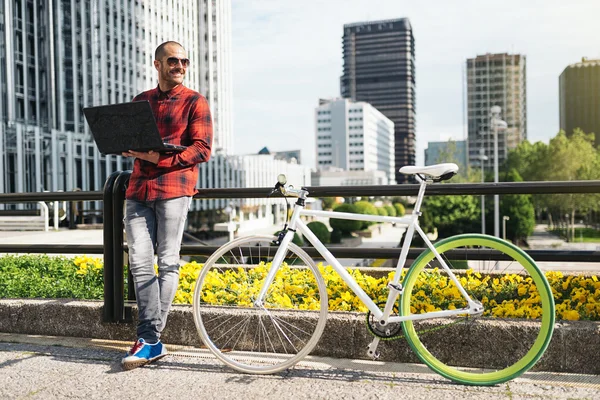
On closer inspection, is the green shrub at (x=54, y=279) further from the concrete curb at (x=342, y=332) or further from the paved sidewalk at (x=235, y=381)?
the paved sidewalk at (x=235, y=381)

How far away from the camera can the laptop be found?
3787mm

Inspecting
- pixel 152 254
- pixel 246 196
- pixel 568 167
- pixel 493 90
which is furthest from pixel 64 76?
pixel 493 90

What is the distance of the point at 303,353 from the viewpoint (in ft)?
12.5

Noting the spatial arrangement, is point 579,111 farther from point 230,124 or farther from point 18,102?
point 18,102

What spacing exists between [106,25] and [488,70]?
148059mm

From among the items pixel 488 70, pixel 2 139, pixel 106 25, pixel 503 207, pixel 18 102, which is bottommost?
pixel 503 207

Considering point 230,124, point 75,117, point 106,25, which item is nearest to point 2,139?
point 75,117

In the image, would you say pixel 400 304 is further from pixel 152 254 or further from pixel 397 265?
pixel 152 254

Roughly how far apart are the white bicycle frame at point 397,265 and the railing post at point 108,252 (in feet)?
4.28

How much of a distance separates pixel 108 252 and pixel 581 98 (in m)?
186

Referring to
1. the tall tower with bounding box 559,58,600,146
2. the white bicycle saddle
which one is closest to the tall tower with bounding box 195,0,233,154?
the white bicycle saddle

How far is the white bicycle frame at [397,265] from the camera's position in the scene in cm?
371

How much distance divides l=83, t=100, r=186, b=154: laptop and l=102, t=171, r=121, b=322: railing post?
877 mm

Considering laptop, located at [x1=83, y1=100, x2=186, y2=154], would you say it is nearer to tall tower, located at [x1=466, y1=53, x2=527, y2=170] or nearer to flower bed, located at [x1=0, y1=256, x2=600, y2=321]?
flower bed, located at [x1=0, y1=256, x2=600, y2=321]
